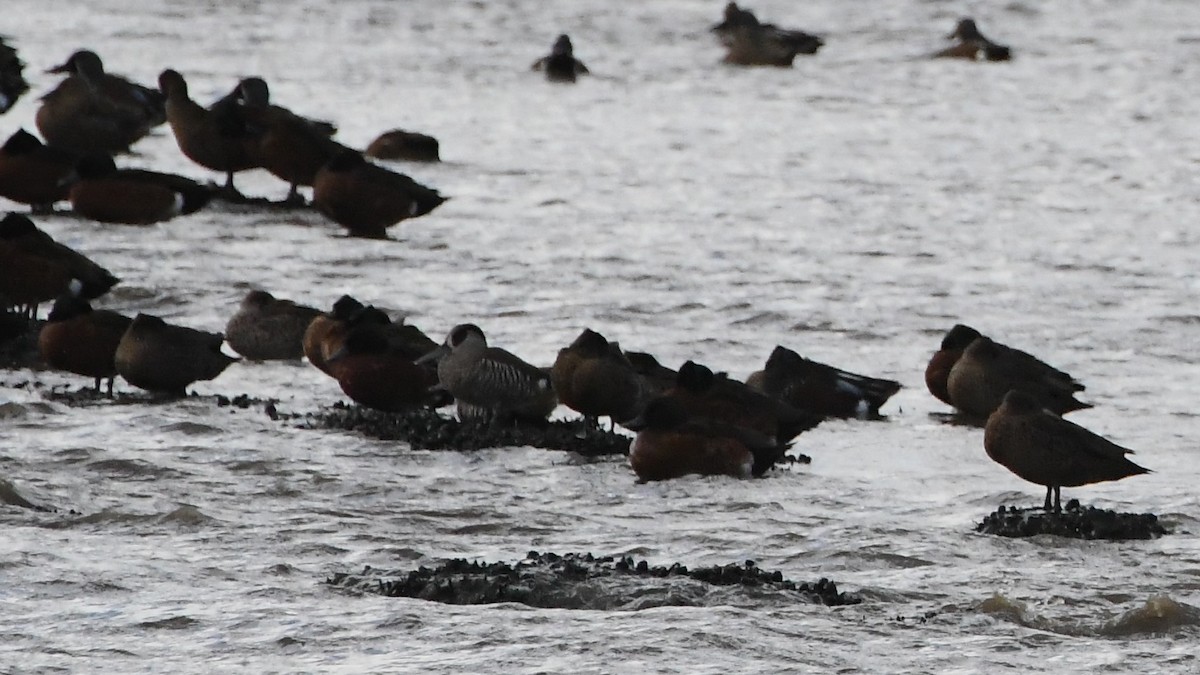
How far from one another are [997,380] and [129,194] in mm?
6934

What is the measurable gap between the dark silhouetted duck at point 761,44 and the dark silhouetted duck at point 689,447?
18534 mm

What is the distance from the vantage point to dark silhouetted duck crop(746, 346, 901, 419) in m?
10.5

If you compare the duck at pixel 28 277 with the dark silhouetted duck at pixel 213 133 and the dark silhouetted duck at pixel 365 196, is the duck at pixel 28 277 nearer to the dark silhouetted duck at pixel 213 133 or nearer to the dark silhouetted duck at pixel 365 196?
the dark silhouetted duck at pixel 365 196

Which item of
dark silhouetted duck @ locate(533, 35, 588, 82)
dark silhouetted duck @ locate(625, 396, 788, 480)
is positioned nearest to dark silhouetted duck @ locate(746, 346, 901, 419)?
dark silhouetted duck @ locate(625, 396, 788, 480)

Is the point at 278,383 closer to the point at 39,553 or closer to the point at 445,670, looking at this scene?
the point at 39,553

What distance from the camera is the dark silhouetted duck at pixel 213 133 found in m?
16.4

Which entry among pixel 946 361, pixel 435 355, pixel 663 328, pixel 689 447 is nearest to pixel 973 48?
pixel 663 328

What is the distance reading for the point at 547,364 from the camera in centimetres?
1158

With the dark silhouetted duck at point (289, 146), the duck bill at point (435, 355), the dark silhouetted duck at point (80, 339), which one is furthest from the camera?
the dark silhouetted duck at point (289, 146)

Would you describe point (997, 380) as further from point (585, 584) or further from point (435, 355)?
point (585, 584)

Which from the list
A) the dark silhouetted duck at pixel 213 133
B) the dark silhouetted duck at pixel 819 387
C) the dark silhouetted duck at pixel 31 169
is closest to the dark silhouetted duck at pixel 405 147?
the dark silhouetted duck at pixel 213 133

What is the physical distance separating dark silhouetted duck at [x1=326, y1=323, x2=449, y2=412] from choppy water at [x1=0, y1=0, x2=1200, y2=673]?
0.50 meters

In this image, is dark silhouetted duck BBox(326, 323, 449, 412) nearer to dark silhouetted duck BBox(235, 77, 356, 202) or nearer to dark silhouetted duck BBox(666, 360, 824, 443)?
dark silhouetted duck BBox(666, 360, 824, 443)

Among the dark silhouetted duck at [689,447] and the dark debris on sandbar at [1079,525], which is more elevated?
the dark silhouetted duck at [689,447]
